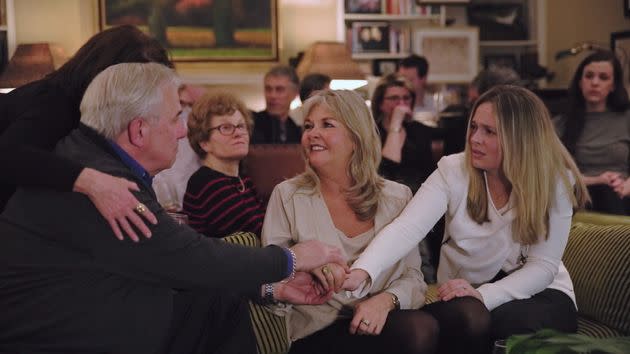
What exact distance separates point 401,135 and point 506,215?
6.18 feet

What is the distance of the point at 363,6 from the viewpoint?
7742 millimetres

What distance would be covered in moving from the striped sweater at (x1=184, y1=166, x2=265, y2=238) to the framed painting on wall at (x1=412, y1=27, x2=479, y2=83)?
4.79 m

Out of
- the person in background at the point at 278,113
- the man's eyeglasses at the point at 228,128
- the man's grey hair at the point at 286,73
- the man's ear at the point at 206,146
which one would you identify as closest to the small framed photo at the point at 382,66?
the man's grey hair at the point at 286,73

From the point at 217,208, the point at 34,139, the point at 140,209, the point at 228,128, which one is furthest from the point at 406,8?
the point at 140,209

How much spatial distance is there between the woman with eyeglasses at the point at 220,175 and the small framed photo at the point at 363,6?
440 cm

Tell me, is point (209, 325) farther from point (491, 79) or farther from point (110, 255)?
point (491, 79)

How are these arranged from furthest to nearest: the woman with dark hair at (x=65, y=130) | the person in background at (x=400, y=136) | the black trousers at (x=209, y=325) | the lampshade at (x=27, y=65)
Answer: the lampshade at (x=27, y=65) → the person in background at (x=400, y=136) → the black trousers at (x=209, y=325) → the woman with dark hair at (x=65, y=130)

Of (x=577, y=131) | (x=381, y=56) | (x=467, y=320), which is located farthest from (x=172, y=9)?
(x=467, y=320)

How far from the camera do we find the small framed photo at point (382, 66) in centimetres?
773

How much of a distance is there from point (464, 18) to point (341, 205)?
591 cm

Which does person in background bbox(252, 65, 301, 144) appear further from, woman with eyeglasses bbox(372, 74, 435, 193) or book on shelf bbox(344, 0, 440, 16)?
book on shelf bbox(344, 0, 440, 16)

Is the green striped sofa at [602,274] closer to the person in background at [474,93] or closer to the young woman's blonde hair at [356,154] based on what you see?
the young woman's blonde hair at [356,154]

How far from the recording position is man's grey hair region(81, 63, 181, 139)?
1.97 m

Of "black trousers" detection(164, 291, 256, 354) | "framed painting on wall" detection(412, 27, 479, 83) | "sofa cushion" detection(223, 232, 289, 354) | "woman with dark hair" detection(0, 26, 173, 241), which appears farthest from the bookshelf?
"black trousers" detection(164, 291, 256, 354)
